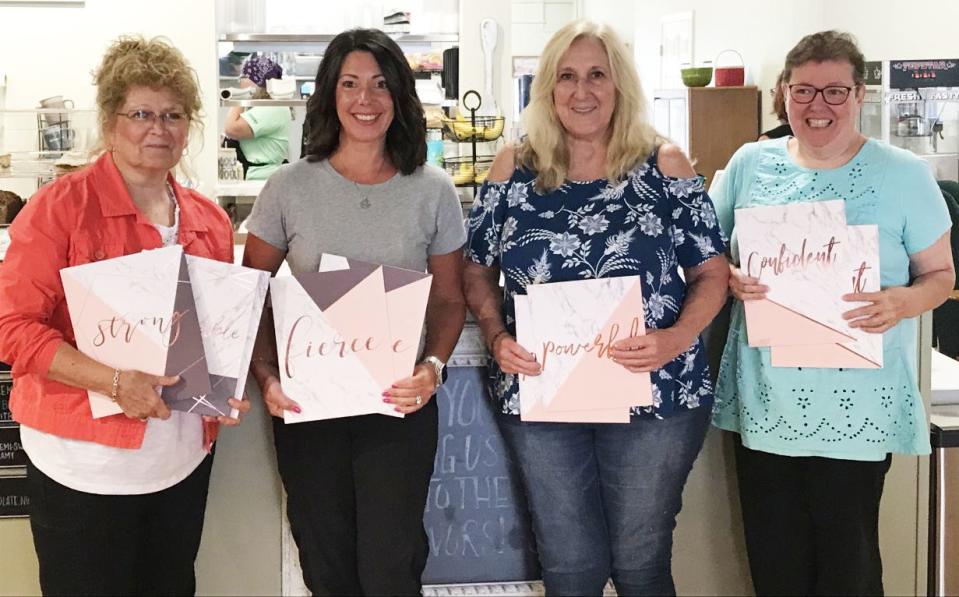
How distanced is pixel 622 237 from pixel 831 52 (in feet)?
1.71

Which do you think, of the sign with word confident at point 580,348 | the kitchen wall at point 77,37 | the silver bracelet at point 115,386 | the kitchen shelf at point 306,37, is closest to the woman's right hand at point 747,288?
the sign with word confident at point 580,348

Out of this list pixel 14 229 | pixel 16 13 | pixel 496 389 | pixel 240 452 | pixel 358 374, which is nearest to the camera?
pixel 14 229

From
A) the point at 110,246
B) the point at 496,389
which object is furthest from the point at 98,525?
the point at 496,389

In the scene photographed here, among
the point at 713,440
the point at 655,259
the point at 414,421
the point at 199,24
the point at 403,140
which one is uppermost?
the point at 199,24

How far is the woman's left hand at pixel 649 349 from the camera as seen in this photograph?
69.9 inches

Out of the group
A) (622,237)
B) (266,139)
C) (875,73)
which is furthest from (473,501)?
(266,139)

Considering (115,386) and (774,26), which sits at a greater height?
(774,26)

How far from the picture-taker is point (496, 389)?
1931mm

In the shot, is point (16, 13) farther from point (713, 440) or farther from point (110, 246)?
point (713, 440)

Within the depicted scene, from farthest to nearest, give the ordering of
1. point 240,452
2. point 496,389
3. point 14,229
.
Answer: point 240,452 → point 496,389 → point 14,229

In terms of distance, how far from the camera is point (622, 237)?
70.6 inches

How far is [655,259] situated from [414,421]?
0.53 metres

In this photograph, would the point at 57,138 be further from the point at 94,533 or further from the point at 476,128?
the point at 94,533

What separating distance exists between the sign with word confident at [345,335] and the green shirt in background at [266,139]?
3864 millimetres
